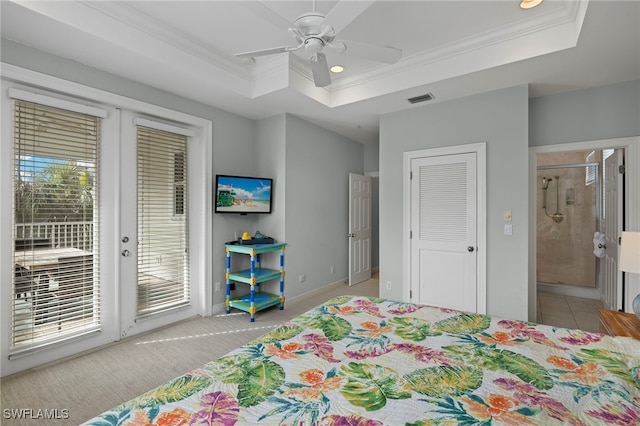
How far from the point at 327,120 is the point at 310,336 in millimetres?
3534

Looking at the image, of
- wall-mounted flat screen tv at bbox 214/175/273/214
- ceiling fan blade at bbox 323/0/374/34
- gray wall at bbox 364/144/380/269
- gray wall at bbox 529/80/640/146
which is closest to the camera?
ceiling fan blade at bbox 323/0/374/34

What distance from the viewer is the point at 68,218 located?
2703 millimetres

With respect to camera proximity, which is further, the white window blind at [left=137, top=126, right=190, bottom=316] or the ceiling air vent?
the ceiling air vent

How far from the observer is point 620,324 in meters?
1.97

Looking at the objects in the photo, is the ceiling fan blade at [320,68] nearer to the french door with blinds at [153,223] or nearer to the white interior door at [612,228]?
the french door with blinds at [153,223]

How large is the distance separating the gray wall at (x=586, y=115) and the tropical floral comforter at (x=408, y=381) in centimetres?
254

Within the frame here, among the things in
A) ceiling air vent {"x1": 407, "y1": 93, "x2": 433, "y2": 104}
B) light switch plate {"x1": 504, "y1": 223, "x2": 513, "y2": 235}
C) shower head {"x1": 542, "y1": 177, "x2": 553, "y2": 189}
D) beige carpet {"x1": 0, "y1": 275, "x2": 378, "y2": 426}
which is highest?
ceiling air vent {"x1": 407, "y1": 93, "x2": 433, "y2": 104}

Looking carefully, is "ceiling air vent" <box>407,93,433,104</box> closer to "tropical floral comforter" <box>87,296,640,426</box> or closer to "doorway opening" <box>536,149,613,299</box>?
"doorway opening" <box>536,149,613,299</box>

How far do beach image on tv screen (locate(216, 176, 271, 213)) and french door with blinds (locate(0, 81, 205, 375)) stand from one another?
10.5 inches

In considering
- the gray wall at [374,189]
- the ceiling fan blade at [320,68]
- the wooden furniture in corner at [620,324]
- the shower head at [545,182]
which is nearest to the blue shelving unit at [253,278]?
the ceiling fan blade at [320,68]

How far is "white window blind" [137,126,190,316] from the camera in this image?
3.26 metres

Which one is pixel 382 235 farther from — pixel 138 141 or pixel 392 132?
pixel 138 141

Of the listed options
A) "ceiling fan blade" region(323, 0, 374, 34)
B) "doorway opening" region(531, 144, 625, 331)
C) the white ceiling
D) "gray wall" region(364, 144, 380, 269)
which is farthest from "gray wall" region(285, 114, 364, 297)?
"doorway opening" region(531, 144, 625, 331)

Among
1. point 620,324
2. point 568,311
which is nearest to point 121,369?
point 620,324
